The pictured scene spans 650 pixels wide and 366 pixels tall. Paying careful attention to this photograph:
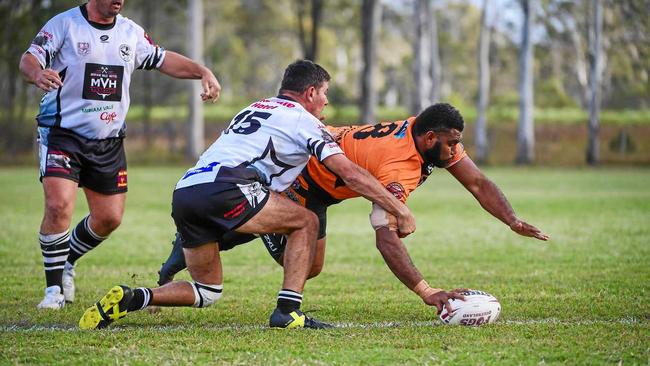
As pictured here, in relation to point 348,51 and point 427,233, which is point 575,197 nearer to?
point 427,233

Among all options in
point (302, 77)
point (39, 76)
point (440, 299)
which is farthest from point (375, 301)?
point (39, 76)

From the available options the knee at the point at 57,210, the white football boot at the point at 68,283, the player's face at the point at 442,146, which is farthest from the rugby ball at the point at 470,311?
the white football boot at the point at 68,283

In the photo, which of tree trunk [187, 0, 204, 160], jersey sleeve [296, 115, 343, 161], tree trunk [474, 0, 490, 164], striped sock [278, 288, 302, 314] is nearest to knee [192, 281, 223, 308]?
striped sock [278, 288, 302, 314]

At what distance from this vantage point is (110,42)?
8.12 m

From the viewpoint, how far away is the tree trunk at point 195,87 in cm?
4350

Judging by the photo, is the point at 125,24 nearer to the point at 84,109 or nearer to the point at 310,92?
the point at 84,109

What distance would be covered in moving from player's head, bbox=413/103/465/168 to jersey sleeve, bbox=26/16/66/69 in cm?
296

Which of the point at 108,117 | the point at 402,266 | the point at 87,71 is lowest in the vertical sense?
the point at 402,266

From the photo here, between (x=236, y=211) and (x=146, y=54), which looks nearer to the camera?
(x=236, y=211)

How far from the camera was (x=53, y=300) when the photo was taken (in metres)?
8.13

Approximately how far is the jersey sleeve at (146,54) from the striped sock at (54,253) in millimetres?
1583

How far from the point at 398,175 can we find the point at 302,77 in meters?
0.99

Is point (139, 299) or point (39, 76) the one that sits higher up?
point (39, 76)

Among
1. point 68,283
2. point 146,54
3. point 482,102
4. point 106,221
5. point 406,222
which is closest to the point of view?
point 406,222
